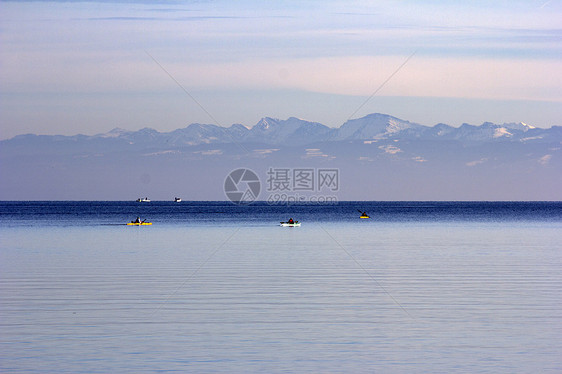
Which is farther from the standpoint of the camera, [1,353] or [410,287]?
[410,287]

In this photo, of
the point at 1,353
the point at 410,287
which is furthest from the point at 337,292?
the point at 1,353

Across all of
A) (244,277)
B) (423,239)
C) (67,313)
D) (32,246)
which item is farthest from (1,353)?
(423,239)

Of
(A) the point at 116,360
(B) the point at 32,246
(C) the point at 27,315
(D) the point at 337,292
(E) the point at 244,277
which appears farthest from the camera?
(B) the point at 32,246

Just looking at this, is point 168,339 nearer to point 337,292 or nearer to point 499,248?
point 337,292

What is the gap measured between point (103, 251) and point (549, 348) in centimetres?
3045

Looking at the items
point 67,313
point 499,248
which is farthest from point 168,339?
point 499,248

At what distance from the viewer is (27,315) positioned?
20.0 meters

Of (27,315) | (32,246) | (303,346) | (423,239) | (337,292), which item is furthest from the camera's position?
(423,239)

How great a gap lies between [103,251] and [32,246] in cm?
618

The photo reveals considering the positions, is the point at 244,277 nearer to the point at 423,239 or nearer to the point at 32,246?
the point at 32,246

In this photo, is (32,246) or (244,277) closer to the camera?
(244,277)

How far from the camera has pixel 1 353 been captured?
1555cm

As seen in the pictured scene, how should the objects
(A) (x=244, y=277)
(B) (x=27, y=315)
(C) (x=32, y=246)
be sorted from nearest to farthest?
(B) (x=27, y=315)
(A) (x=244, y=277)
(C) (x=32, y=246)

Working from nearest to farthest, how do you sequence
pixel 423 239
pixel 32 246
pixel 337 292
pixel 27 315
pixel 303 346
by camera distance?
1. pixel 303 346
2. pixel 27 315
3. pixel 337 292
4. pixel 32 246
5. pixel 423 239
